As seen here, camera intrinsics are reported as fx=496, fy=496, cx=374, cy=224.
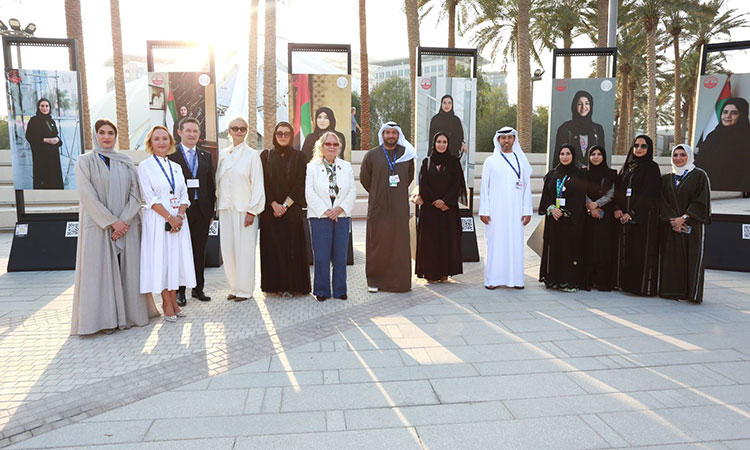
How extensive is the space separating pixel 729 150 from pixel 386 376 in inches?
266

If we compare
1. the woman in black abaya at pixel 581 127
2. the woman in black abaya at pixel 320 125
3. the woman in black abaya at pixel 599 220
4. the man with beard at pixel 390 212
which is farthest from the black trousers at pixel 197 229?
the woman in black abaya at pixel 581 127

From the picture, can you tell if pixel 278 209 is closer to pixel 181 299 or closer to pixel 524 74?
pixel 181 299

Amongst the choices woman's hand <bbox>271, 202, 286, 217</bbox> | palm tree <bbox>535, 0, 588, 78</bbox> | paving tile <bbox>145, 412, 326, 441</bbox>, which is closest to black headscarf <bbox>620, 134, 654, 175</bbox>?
woman's hand <bbox>271, 202, 286, 217</bbox>

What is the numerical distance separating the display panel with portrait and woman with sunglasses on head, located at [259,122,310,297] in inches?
238

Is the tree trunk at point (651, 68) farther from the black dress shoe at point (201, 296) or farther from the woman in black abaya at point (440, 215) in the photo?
the black dress shoe at point (201, 296)

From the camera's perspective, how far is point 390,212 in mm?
5980

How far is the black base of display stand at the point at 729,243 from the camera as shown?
7.27m

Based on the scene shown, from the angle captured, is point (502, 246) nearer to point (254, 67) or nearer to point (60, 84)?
point (60, 84)

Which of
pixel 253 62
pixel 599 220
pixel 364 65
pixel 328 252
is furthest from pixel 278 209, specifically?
pixel 253 62

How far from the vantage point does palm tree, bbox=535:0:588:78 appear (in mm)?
20688

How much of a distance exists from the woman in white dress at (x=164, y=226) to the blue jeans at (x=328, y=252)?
4.54 feet

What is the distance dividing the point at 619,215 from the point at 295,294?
3918 mm

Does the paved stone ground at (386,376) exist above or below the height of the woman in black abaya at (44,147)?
below

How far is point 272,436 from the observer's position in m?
2.79
